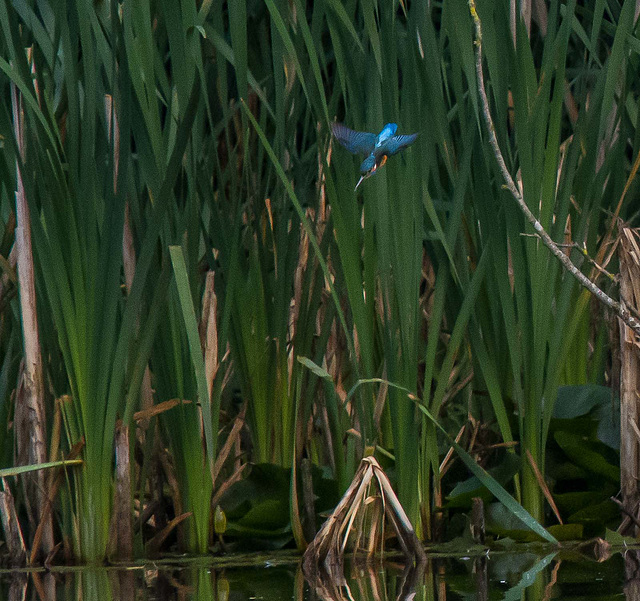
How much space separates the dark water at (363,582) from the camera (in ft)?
6.23

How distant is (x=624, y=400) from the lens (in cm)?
251

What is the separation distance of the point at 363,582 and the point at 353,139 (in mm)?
876

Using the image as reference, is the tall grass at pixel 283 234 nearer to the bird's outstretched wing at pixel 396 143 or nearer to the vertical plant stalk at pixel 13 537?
the vertical plant stalk at pixel 13 537

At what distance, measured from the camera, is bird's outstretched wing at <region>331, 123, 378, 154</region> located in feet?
7.18

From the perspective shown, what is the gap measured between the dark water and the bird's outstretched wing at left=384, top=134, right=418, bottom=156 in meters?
0.83

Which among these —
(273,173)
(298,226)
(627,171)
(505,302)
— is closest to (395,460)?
(505,302)

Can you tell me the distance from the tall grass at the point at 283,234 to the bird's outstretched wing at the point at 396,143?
24cm

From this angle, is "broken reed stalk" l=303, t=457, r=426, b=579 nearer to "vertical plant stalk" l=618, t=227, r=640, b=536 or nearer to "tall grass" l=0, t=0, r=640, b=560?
"tall grass" l=0, t=0, r=640, b=560

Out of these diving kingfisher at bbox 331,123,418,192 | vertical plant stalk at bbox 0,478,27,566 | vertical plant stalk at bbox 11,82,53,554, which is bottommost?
vertical plant stalk at bbox 0,478,27,566

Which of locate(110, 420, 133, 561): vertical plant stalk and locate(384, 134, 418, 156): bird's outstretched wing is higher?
locate(384, 134, 418, 156): bird's outstretched wing

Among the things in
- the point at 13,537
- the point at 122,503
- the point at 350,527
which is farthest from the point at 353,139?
the point at 13,537

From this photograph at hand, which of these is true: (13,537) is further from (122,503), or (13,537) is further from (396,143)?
(396,143)

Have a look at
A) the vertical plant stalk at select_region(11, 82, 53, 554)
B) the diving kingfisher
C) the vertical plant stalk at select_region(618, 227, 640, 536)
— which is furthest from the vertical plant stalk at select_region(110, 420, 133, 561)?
the vertical plant stalk at select_region(618, 227, 640, 536)

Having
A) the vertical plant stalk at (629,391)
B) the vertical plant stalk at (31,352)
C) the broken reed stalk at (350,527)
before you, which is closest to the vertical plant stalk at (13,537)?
the vertical plant stalk at (31,352)
